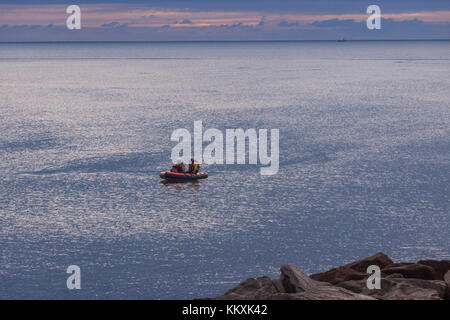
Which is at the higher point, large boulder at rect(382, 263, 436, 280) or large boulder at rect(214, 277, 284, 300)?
large boulder at rect(214, 277, 284, 300)

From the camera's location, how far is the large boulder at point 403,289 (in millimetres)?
16375

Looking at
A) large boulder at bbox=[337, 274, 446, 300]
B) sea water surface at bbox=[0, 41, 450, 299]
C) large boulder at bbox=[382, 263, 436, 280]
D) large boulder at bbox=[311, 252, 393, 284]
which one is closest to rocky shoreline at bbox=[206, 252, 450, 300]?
large boulder at bbox=[337, 274, 446, 300]

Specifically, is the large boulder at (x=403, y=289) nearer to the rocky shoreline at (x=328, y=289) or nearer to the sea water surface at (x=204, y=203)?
the rocky shoreline at (x=328, y=289)

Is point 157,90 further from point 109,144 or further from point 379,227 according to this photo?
point 379,227

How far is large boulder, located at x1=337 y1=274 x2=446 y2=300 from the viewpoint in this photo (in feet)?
53.7

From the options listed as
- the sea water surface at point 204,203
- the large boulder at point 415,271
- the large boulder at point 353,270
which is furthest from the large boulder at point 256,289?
the sea water surface at point 204,203

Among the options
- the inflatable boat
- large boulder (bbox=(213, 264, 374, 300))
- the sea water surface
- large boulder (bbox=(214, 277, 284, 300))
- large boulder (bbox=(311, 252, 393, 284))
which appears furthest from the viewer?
the inflatable boat

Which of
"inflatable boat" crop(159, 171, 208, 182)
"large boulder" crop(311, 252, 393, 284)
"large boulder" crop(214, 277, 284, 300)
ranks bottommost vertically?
"large boulder" crop(311, 252, 393, 284)

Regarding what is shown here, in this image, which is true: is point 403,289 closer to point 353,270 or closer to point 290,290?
point 290,290

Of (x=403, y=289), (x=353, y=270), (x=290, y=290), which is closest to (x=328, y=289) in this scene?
(x=290, y=290)

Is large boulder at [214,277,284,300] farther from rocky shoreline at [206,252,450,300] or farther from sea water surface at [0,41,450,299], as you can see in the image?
sea water surface at [0,41,450,299]

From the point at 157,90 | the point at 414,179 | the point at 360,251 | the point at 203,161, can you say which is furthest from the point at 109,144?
the point at 157,90

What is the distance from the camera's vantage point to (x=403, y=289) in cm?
1702

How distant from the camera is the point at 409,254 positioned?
34.0 m
